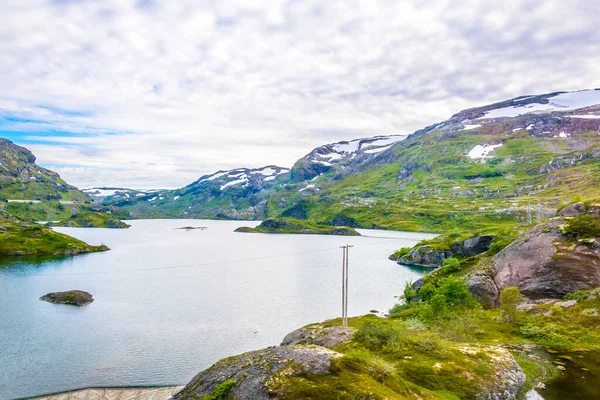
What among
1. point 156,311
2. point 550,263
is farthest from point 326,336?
point 156,311

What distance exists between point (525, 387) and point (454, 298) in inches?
1210

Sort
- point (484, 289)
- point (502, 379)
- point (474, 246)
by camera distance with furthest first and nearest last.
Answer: point (474, 246) < point (484, 289) < point (502, 379)

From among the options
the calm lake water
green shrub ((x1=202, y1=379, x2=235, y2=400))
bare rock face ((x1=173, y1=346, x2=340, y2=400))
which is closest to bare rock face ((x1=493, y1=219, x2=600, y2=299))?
the calm lake water

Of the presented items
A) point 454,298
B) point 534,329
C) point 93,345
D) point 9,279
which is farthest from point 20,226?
point 534,329

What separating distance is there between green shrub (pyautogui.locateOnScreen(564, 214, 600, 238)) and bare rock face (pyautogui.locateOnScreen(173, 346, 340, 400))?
51.7 meters

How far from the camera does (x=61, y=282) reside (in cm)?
10581

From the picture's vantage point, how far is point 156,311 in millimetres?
76688

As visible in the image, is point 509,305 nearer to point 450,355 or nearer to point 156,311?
point 450,355

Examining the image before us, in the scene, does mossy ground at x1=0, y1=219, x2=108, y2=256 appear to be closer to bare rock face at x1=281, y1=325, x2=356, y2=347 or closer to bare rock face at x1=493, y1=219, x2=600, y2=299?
bare rock face at x1=281, y1=325, x2=356, y2=347

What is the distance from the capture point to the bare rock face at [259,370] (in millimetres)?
18672

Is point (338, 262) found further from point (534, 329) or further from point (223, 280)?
point (534, 329)

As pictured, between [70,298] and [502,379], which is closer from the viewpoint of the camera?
[502,379]

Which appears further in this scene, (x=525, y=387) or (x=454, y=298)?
(x=454, y=298)

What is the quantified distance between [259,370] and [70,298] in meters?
80.3
